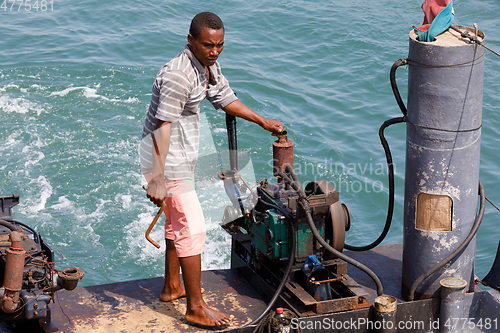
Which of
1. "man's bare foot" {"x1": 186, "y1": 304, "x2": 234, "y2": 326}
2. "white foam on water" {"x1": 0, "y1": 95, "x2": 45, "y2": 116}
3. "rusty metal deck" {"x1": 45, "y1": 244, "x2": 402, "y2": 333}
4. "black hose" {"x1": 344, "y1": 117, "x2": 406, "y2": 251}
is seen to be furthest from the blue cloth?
"white foam on water" {"x1": 0, "y1": 95, "x2": 45, "y2": 116}

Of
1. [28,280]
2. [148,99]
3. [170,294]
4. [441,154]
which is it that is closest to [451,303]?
[441,154]

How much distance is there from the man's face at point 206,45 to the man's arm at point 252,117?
42 centimetres

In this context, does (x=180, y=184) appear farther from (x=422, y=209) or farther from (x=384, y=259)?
(x=384, y=259)

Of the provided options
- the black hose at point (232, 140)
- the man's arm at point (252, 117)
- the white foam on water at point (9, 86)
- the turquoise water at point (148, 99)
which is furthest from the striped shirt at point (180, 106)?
the white foam on water at point (9, 86)

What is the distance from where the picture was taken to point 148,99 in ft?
37.6

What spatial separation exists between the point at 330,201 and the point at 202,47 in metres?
1.38

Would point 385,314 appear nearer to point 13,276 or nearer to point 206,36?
point 206,36

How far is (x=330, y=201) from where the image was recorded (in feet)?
13.3

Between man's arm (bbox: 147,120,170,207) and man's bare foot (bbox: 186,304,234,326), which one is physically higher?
man's arm (bbox: 147,120,170,207)

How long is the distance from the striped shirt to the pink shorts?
0.23ft

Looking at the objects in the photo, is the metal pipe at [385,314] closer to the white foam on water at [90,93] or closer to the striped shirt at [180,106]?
the striped shirt at [180,106]

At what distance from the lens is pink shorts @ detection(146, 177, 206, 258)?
12.5 feet

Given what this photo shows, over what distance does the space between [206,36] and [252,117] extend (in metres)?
0.67

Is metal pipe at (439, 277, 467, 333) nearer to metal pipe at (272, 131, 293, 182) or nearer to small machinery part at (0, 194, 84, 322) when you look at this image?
metal pipe at (272, 131, 293, 182)
